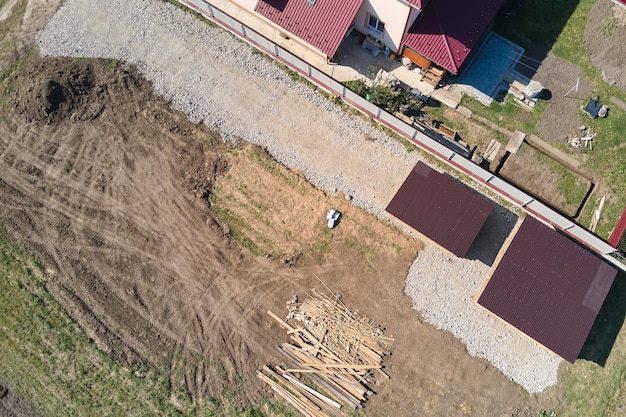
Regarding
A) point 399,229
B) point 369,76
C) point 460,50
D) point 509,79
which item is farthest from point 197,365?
point 509,79

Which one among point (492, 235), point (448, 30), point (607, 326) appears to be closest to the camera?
point (607, 326)

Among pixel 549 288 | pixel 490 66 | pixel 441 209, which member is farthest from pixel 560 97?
pixel 549 288

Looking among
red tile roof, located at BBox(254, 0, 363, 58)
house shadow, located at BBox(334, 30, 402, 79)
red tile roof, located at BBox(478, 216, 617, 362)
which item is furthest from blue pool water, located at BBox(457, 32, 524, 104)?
red tile roof, located at BBox(478, 216, 617, 362)

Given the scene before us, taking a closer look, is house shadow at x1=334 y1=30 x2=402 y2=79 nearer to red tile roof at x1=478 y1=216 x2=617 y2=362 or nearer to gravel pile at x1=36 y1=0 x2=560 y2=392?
gravel pile at x1=36 y1=0 x2=560 y2=392

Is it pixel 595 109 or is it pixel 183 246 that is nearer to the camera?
pixel 183 246

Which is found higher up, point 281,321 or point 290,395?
point 281,321

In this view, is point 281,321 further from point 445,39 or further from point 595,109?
point 595,109
